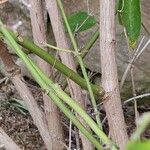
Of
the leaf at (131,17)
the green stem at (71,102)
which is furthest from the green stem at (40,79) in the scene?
the leaf at (131,17)

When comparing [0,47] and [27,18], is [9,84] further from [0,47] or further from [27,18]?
[0,47]

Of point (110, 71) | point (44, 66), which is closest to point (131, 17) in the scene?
point (110, 71)

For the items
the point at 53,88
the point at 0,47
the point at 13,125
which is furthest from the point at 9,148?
the point at 13,125

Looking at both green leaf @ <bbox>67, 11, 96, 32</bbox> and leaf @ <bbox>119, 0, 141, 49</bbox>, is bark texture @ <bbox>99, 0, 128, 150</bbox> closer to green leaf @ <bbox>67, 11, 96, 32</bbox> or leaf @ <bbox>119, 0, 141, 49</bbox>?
leaf @ <bbox>119, 0, 141, 49</bbox>

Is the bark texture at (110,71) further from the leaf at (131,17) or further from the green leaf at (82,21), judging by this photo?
the green leaf at (82,21)

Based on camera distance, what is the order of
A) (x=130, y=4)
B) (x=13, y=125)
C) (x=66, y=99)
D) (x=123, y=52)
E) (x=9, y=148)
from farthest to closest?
(x=123, y=52), (x=13, y=125), (x=9, y=148), (x=130, y=4), (x=66, y=99)

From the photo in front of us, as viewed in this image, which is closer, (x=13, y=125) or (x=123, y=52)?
(x=13, y=125)
